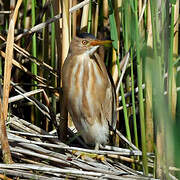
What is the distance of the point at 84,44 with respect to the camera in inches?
85.9

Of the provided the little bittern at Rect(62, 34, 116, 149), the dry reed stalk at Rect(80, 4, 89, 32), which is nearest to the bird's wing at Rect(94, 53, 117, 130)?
the little bittern at Rect(62, 34, 116, 149)

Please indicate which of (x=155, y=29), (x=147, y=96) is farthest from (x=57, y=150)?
(x=155, y=29)

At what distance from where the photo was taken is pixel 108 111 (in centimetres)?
242

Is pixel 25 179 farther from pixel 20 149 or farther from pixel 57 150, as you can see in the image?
pixel 57 150

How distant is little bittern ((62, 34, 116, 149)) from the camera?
2213 mm

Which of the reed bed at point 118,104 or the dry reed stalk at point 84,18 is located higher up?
the dry reed stalk at point 84,18

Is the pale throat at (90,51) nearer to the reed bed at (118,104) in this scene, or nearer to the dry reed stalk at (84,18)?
the reed bed at (118,104)

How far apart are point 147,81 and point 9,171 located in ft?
2.37

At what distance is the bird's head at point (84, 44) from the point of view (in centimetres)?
215

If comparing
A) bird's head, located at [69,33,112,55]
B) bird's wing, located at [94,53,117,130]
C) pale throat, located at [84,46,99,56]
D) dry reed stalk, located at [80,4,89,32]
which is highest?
dry reed stalk, located at [80,4,89,32]

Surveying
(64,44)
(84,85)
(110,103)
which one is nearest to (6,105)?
(64,44)

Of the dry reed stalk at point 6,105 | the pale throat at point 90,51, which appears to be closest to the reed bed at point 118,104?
the dry reed stalk at point 6,105

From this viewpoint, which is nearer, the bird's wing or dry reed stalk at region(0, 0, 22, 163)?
dry reed stalk at region(0, 0, 22, 163)

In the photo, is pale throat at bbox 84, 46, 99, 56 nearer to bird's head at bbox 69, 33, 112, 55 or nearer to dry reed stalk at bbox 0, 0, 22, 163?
bird's head at bbox 69, 33, 112, 55
